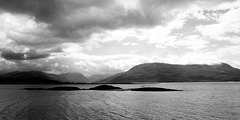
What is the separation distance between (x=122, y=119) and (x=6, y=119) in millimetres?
28170

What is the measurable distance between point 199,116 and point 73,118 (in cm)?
3206

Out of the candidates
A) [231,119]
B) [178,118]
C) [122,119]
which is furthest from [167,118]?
[231,119]

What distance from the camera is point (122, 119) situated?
46.8 m

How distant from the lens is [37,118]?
161 ft

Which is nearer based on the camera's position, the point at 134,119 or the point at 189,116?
the point at 134,119

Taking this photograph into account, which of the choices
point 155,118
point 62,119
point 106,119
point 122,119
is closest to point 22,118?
point 62,119

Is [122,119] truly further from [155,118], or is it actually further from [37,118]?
[37,118]

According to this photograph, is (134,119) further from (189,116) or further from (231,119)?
(231,119)

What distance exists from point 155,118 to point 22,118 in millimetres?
33502

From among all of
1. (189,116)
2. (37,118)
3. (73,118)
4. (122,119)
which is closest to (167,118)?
(189,116)

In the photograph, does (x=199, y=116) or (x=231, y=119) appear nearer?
(x=231, y=119)

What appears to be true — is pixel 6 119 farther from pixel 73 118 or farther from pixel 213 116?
pixel 213 116

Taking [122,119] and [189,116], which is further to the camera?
[189,116]

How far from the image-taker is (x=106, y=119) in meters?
47.0
